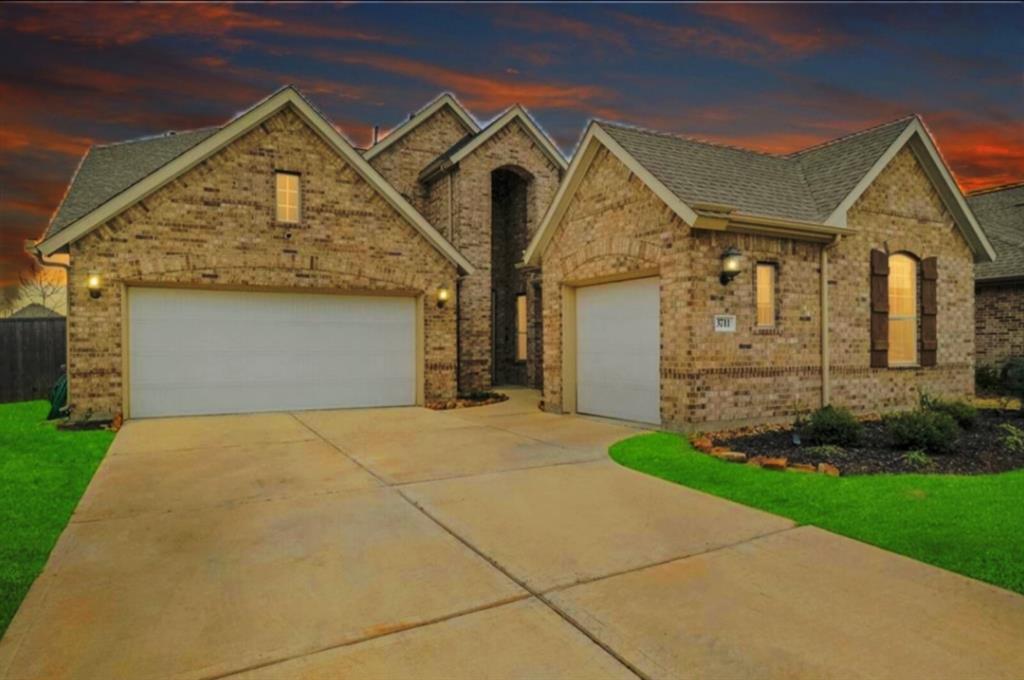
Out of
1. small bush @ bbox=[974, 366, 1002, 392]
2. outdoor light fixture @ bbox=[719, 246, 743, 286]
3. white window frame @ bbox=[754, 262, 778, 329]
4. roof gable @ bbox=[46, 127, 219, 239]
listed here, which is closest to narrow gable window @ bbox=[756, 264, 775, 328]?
white window frame @ bbox=[754, 262, 778, 329]

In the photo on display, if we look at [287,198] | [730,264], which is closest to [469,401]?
[287,198]

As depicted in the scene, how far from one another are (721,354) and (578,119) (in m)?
14.1

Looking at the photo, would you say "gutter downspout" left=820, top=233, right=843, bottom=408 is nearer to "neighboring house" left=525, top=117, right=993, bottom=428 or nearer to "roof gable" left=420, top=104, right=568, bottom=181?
"neighboring house" left=525, top=117, right=993, bottom=428

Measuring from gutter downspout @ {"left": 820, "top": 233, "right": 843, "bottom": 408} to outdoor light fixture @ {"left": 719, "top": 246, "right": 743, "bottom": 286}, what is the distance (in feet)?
7.29

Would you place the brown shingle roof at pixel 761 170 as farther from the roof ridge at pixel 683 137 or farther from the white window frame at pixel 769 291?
the white window frame at pixel 769 291

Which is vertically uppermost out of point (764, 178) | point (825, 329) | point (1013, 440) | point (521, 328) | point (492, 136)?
point (492, 136)

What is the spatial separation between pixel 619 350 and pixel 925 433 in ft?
16.2

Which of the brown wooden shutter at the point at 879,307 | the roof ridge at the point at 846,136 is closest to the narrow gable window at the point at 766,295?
the brown wooden shutter at the point at 879,307

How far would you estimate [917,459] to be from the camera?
7230 millimetres

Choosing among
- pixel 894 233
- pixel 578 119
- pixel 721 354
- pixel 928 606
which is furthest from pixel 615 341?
pixel 578 119

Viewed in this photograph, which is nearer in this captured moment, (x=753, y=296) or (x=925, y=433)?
(x=925, y=433)

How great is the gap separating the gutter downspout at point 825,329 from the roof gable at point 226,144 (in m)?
7.48

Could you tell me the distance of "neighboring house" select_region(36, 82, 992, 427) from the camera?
1002 cm

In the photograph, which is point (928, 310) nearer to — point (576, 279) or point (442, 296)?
point (576, 279)
